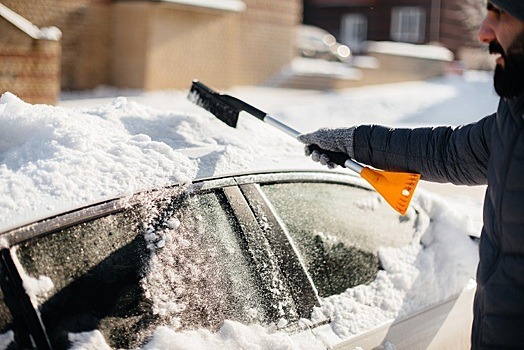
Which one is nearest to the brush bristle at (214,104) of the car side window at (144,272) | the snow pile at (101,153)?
the snow pile at (101,153)

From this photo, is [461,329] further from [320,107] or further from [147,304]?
[320,107]

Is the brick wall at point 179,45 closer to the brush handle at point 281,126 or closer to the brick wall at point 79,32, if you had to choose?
the brick wall at point 79,32

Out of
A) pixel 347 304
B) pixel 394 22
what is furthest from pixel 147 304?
pixel 394 22

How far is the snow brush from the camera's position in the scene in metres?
2.56

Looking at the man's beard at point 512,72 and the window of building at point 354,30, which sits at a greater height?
the man's beard at point 512,72

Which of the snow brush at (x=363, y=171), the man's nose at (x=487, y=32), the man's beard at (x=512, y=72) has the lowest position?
the snow brush at (x=363, y=171)

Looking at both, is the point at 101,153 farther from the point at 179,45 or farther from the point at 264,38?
the point at 264,38

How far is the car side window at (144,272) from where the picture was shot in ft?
5.76

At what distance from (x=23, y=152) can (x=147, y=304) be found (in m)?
0.61

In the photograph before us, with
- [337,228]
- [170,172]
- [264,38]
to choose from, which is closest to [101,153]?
[170,172]

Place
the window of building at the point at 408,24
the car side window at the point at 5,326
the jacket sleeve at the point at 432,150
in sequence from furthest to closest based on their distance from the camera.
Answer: the window of building at the point at 408,24 → the jacket sleeve at the point at 432,150 → the car side window at the point at 5,326

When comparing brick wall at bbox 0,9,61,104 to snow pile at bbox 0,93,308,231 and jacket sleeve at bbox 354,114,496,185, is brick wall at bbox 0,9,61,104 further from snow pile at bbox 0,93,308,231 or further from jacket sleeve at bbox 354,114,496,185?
jacket sleeve at bbox 354,114,496,185

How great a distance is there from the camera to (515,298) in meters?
1.88

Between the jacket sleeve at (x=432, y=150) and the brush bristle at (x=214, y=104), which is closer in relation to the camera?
the jacket sleeve at (x=432, y=150)
